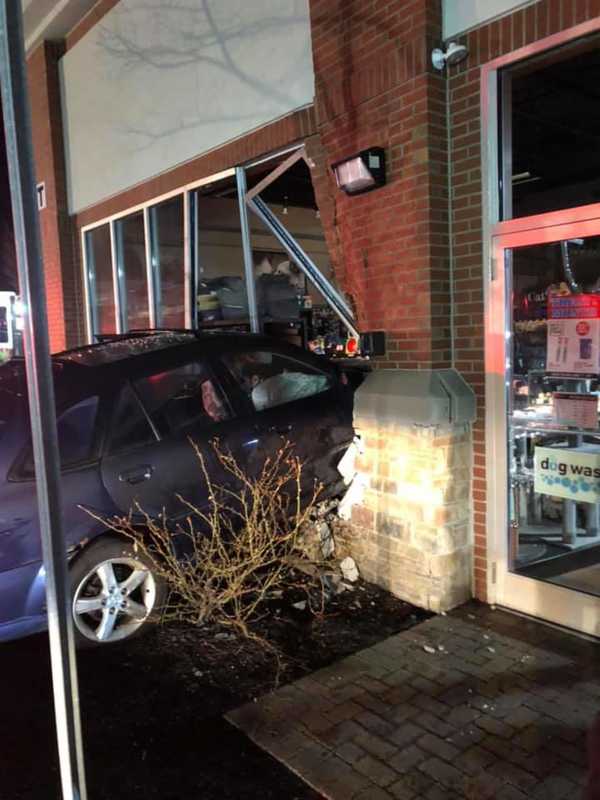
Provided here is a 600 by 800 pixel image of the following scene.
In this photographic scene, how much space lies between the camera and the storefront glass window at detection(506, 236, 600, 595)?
385cm

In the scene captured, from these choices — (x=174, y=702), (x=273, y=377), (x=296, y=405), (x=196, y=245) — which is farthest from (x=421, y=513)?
(x=196, y=245)

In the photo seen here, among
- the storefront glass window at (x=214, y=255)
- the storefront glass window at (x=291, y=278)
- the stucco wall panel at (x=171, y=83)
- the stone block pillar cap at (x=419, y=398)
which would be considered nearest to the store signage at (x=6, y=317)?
the stone block pillar cap at (x=419, y=398)

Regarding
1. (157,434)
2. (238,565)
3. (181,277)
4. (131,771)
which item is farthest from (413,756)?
(181,277)

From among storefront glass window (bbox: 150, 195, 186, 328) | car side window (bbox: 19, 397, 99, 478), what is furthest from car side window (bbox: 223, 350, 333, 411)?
storefront glass window (bbox: 150, 195, 186, 328)

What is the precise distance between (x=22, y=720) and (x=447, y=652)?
220 centimetres

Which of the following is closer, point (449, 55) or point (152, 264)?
point (449, 55)

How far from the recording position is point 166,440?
408cm

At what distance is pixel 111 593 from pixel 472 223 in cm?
311

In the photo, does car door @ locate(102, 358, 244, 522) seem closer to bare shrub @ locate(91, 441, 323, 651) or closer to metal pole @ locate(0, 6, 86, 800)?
bare shrub @ locate(91, 441, 323, 651)

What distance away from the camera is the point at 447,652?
364 cm

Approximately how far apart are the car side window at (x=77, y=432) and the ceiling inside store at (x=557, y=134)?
2.87 meters

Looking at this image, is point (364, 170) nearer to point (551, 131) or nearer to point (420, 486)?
point (420, 486)

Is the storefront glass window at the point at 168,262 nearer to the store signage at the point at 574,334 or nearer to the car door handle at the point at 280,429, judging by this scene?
the car door handle at the point at 280,429

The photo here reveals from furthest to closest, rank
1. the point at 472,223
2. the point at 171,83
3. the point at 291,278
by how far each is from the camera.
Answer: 1. the point at 291,278
2. the point at 171,83
3. the point at 472,223
